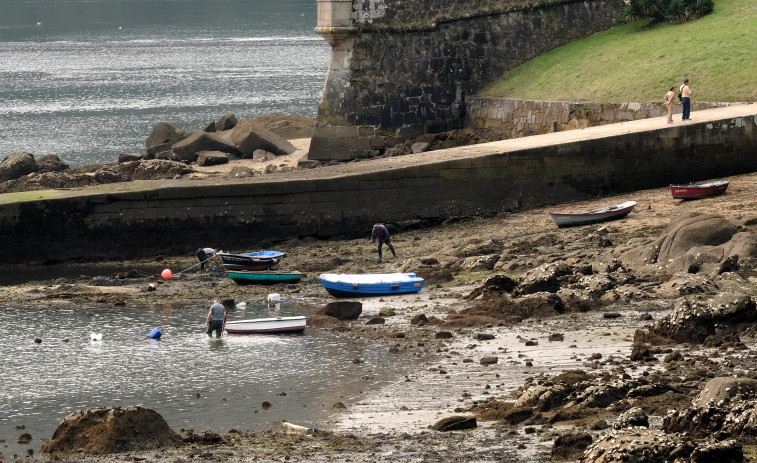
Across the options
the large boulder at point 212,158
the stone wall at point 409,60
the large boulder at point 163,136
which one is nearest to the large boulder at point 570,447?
the stone wall at point 409,60

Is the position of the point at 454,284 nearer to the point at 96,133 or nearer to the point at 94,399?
the point at 94,399

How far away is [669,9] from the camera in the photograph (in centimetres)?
3362

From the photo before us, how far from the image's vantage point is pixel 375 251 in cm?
2481

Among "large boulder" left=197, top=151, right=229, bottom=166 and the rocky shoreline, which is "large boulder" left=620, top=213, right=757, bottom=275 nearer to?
the rocky shoreline

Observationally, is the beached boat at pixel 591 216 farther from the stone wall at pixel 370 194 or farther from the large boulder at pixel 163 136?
the large boulder at pixel 163 136

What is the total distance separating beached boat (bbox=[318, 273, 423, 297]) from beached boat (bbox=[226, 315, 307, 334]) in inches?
72.3

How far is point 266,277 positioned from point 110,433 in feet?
29.8

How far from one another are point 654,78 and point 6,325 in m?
16.5

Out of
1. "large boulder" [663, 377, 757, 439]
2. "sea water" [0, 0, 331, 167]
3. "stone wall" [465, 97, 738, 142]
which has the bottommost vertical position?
"sea water" [0, 0, 331, 167]

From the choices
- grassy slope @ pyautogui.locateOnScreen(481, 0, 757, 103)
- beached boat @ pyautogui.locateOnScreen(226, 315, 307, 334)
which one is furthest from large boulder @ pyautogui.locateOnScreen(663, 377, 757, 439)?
grassy slope @ pyautogui.locateOnScreen(481, 0, 757, 103)

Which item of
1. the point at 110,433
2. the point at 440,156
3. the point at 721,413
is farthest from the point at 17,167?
the point at 721,413

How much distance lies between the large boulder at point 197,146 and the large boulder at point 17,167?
3.58m

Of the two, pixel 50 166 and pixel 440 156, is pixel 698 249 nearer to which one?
pixel 440 156

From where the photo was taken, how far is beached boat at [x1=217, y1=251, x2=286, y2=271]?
2311 centimetres
